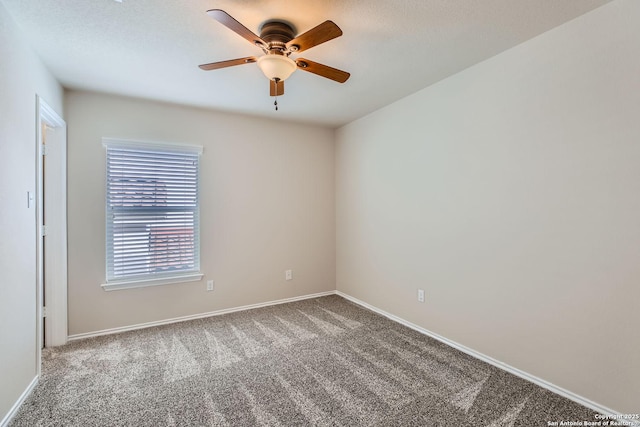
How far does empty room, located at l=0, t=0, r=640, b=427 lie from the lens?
1.82 m

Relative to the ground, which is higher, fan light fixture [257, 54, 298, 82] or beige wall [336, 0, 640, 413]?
fan light fixture [257, 54, 298, 82]

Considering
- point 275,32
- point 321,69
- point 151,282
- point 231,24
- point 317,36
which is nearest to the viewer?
point 231,24

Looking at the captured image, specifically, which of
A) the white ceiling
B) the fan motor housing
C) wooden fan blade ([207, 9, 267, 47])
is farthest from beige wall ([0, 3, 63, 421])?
the fan motor housing

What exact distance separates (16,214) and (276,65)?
6.53 ft

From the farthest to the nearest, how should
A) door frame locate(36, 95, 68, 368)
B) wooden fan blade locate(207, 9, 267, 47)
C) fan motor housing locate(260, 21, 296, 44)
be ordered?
door frame locate(36, 95, 68, 368), fan motor housing locate(260, 21, 296, 44), wooden fan blade locate(207, 9, 267, 47)

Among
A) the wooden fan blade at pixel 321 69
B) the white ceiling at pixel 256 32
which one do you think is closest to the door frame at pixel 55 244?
the white ceiling at pixel 256 32

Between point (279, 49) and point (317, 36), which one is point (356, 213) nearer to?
point (279, 49)

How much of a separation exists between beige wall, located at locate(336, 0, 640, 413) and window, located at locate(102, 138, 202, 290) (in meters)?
2.48

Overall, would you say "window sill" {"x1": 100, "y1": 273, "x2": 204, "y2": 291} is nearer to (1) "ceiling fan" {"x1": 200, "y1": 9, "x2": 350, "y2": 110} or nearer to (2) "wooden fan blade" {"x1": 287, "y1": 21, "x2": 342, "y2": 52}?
(1) "ceiling fan" {"x1": 200, "y1": 9, "x2": 350, "y2": 110}

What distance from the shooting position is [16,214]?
1940mm

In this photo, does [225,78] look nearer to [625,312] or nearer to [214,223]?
[214,223]

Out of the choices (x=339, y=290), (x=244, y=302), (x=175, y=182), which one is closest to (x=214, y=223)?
(x=175, y=182)

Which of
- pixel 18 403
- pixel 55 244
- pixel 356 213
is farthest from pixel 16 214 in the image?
pixel 356 213

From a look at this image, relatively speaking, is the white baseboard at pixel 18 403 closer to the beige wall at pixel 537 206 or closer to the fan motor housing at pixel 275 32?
the fan motor housing at pixel 275 32
